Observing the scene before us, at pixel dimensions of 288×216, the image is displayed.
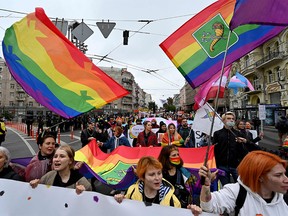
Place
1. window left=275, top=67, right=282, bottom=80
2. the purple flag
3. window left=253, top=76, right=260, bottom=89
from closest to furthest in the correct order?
the purple flag < window left=275, top=67, right=282, bottom=80 < window left=253, top=76, right=260, bottom=89

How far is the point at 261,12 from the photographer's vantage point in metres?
2.57

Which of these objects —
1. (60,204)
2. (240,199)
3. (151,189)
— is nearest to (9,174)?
(60,204)

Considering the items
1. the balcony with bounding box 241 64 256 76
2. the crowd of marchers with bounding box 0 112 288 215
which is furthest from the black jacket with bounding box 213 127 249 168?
the balcony with bounding box 241 64 256 76

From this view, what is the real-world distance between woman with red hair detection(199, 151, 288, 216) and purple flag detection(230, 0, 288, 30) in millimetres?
1682

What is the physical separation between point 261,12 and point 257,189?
2071mm

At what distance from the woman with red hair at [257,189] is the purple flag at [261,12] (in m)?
1.68

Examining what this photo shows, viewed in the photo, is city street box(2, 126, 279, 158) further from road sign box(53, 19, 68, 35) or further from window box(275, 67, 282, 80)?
window box(275, 67, 282, 80)

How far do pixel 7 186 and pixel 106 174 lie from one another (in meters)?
2.14

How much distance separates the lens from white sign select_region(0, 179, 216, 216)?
201 cm

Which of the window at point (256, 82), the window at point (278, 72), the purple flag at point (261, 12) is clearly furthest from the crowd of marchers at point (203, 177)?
the window at point (256, 82)

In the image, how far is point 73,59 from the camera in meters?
3.38

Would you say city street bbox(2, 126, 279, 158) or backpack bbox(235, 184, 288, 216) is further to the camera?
city street bbox(2, 126, 279, 158)

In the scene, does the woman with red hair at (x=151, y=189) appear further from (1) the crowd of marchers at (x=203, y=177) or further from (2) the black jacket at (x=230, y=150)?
(2) the black jacket at (x=230, y=150)

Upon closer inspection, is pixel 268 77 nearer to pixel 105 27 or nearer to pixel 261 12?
pixel 105 27
